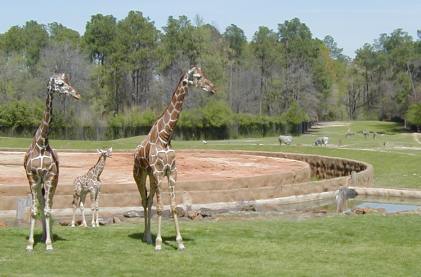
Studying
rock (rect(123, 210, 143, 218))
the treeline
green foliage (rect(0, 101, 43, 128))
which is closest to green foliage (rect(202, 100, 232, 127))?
the treeline

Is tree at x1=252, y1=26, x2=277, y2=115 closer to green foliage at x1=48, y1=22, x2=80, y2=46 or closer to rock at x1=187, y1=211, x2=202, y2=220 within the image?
green foliage at x1=48, y1=22, x2=80, y2=46

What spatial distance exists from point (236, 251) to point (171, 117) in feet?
8.90

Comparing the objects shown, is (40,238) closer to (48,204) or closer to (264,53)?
(48,204)

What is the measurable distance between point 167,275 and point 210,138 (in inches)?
2298

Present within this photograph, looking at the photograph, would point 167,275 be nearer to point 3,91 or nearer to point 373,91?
point 3,91

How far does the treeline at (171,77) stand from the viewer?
6975 cm

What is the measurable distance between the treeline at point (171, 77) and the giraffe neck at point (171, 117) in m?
54.0

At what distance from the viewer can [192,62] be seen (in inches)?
3228

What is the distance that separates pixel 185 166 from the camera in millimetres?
32438

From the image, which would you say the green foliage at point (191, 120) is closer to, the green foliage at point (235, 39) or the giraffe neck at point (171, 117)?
the green foliage at point (235, 39)

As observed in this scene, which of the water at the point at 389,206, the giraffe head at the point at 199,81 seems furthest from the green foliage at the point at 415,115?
the giraffe head at the point at 199,81

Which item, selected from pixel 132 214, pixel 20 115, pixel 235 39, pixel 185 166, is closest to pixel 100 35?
pixel 20 115

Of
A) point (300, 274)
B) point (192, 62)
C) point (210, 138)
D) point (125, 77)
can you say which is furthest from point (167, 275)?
point (125, 77)

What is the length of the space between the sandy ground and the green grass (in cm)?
1192
